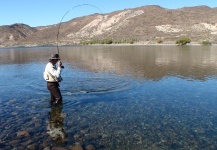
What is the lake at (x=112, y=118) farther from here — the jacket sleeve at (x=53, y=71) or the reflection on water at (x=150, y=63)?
the reflection on water at (x=150, y=63)

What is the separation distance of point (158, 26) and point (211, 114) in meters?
162

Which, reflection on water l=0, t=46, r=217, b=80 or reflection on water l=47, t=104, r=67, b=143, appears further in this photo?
reflection on water l=0, t=46, r=217, b=80

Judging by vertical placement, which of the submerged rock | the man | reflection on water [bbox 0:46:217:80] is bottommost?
the submerged rock

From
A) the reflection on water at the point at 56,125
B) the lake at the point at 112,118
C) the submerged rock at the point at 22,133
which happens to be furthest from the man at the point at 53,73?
the submerged rock at the point at 22,133

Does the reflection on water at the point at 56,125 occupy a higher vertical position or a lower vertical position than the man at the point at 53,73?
lower

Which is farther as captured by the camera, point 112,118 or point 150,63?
point 150,63

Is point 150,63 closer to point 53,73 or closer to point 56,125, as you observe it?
point 53,73

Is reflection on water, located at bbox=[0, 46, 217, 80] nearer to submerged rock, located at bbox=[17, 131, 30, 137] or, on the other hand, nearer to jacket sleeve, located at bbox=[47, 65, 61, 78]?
jacket sleeve, located at bbox=[47, 65, 61, 78]

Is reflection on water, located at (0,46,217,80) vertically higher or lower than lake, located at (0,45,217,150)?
higher

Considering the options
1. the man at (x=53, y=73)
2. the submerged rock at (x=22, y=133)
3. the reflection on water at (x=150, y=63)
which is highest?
the man at (x=53, y=73)

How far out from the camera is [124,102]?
1347 cm

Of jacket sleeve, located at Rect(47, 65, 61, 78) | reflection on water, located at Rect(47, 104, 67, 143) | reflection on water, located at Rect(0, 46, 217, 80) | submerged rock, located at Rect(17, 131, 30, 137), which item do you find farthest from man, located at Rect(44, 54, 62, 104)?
reflection on water, located at Rect(0, 46, 217, 80)

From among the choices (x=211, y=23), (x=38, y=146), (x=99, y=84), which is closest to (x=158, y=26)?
(x=211, y=23)

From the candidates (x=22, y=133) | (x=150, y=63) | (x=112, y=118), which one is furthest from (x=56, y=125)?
(x=150, y=63)
